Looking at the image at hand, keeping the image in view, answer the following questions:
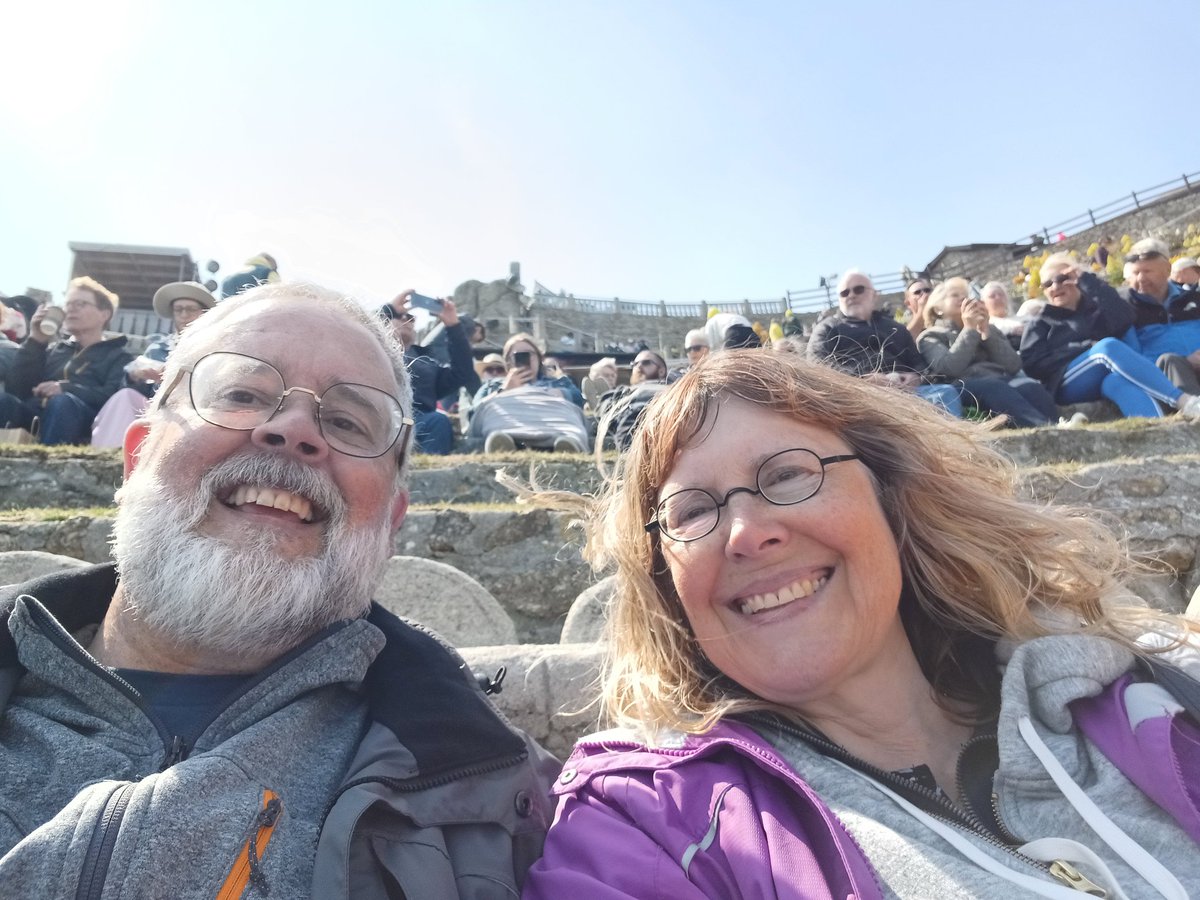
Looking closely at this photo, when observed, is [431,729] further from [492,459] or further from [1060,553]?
[492,459]

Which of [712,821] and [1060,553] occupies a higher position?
[1060,553]

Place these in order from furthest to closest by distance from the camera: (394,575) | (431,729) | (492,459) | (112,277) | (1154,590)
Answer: (112,277), (492,459), (1154,590), (394,575), (431,729)

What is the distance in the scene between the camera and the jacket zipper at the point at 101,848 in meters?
1.05

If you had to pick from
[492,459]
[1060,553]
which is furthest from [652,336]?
[1060,553]

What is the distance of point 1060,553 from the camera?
5.82 feet

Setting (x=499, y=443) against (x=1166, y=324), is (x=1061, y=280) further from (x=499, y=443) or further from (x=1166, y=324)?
(x=499, y=443)

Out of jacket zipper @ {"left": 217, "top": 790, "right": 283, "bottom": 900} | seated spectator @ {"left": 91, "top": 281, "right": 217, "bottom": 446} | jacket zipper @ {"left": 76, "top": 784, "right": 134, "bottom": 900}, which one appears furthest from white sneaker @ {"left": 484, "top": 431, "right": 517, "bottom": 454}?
jacket zipper @ {"left": 76, "top": 784, "right": 134, "bottom": 900}

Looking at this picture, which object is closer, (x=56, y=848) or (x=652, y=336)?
(x=56, y=848)

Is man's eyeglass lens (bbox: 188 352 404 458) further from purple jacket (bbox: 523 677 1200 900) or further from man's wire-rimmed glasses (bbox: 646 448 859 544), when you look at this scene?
purple jacket (bbox: 523 677 1200 900)

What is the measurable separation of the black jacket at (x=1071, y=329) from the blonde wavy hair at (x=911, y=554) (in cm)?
543

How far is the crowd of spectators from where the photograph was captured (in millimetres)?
5598

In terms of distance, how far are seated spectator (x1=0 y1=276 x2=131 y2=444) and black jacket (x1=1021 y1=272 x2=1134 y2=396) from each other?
793 cm

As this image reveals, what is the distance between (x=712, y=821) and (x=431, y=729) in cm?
59

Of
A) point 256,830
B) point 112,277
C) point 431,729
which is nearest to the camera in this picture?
point 256,830
